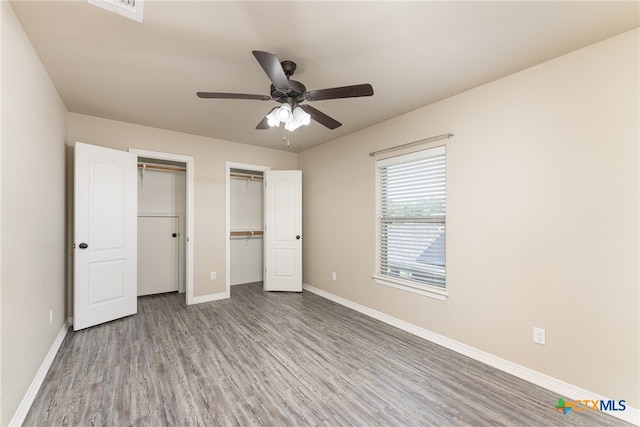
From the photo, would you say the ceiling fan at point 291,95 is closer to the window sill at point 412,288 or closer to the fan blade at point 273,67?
the fan blade at point 273,67

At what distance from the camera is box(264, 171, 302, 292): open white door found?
4.79 meters

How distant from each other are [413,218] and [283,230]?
2.38 m

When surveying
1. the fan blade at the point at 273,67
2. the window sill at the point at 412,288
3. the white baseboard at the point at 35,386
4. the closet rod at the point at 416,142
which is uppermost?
the fan blade at the point at 273,67

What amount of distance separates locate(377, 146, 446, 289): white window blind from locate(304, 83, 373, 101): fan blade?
1.38 metres

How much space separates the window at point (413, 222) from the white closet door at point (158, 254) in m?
3.49

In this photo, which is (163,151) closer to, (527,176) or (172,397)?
(172,397)

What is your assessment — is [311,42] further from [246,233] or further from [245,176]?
[246,233]

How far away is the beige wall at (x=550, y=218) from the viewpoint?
73.6 inches

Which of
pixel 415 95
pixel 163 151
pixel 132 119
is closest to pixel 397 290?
pixel 415 95

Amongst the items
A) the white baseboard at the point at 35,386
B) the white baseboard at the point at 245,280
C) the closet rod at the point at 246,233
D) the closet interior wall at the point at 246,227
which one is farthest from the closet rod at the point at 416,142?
the white baseboard at the point at 35,386

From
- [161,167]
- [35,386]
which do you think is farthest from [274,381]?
[161,167]

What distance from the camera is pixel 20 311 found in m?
1.82

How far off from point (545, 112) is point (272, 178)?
372 cm

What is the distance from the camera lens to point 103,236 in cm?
332
